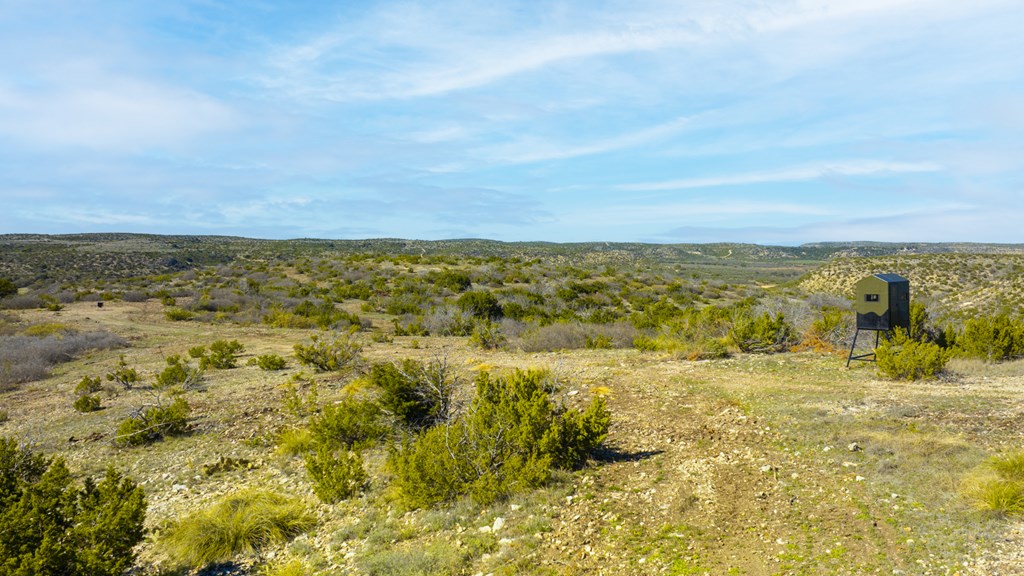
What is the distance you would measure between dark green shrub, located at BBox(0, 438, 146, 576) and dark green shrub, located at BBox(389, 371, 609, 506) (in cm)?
267

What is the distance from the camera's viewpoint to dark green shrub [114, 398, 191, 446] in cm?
960

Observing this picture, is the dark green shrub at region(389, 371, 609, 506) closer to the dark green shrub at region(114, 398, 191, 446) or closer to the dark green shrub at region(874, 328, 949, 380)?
the dark green shrub at region(114, 398, 191, 446)

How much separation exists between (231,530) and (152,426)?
470cm

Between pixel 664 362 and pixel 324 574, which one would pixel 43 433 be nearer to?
pixel 324 574

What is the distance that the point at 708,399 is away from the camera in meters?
9.86

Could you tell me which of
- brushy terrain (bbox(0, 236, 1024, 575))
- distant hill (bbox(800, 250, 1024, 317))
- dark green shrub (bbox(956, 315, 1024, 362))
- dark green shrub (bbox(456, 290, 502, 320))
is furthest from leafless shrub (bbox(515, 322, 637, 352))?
distant hill (bbox(800, 250, 1024, 317))

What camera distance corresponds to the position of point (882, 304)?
38.6ft

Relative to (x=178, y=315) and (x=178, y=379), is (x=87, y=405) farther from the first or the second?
(x=178, y=315)

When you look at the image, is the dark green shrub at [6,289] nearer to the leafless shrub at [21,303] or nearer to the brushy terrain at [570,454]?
the leafless shrub at [21,303]

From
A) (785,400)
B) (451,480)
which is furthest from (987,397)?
(451,480)

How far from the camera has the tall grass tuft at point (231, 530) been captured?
5832 mm

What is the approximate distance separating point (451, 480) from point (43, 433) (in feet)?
29.8

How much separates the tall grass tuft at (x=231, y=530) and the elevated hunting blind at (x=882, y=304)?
11077mm

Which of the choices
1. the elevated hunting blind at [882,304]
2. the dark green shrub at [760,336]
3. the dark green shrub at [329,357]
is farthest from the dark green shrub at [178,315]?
the elevated hunting blind at [882,304]
